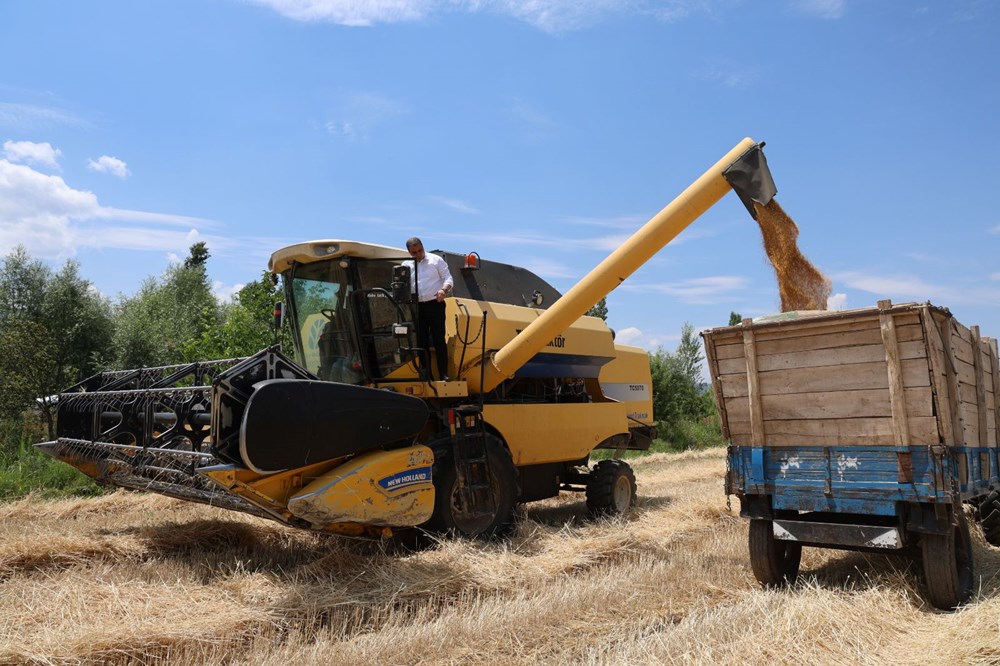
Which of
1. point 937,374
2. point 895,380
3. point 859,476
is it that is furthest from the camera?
point 859,476

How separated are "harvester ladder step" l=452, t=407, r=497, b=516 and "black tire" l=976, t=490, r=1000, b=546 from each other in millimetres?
4097

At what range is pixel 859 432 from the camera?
15.8 ft

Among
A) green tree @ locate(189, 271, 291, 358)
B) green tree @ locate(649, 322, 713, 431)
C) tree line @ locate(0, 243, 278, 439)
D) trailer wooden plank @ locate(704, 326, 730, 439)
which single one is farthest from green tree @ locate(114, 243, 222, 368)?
trailer wooden plank @ locate(704, 326, 730, 439)

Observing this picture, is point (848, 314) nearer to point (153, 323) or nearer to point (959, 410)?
point (959, 410)

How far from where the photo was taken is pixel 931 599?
4625 mm

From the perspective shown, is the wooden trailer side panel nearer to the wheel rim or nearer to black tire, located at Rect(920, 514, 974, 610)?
black tire, located at Rect(920, 514, 974, 610)

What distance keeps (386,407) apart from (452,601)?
1493 millimetres

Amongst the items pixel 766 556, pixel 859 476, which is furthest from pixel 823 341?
pixel 766 556

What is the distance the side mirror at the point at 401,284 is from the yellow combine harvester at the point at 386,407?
12 mm

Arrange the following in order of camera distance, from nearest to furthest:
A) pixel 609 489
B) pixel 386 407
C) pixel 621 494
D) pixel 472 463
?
pixel 386 407, pixel 472 463, pixel 609 489, pixel 621 494

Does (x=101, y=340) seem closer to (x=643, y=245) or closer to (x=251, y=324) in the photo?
(x=251, y=324)

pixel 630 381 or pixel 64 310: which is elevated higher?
pixel 64 310

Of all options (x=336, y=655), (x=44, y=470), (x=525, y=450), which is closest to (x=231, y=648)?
(x=336, y=655)

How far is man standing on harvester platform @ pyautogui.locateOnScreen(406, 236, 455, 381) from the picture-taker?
6645mm
